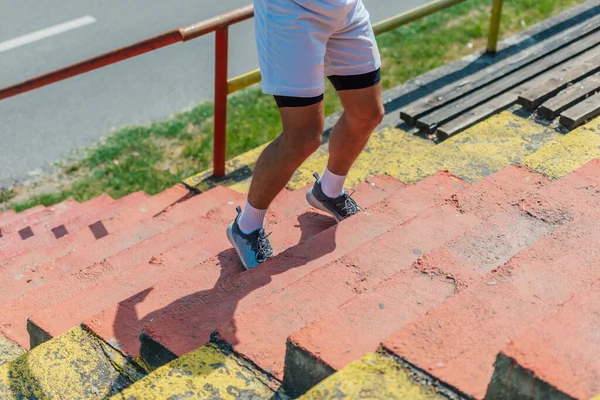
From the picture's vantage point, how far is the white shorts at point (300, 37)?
2.95m

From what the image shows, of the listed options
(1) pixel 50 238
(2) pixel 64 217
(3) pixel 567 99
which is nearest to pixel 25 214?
(2) pixel 64 217

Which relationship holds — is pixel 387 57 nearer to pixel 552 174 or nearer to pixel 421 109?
pixel 421 109

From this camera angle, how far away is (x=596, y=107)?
4262 mm

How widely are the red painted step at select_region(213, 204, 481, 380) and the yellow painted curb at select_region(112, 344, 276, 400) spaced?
4 centimetres

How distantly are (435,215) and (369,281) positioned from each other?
0.52 metres

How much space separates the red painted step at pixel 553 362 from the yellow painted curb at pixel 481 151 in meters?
2.15

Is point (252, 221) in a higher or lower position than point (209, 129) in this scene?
higher

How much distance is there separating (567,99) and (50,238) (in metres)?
2.85

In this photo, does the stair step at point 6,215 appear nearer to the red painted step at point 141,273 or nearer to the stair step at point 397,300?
the red painted step at point 141,273

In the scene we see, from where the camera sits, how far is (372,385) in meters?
2.05

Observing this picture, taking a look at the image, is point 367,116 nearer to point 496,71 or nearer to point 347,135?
point 347,135

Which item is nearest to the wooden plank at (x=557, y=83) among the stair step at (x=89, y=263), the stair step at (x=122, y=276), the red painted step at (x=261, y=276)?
the red painted step at (x=261, y=276)

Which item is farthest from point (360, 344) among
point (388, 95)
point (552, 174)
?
point (388, 95)

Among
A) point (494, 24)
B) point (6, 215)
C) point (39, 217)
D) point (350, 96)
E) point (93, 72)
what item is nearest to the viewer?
point (350, 96)
